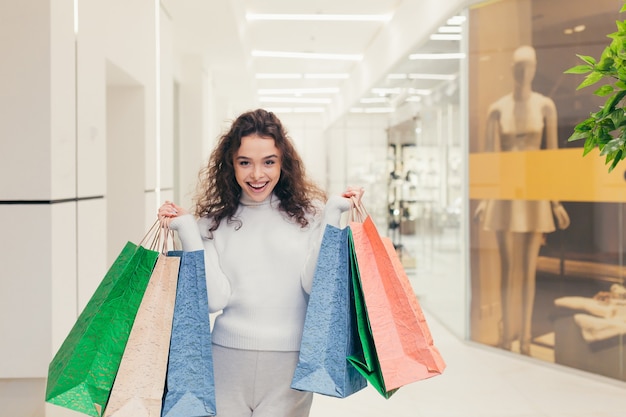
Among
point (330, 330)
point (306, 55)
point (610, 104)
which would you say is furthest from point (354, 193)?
point (306, 55)

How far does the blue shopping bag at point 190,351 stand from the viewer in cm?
162

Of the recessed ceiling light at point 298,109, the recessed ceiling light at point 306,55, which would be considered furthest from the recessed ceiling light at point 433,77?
the recessed ceiling light at point 298,109

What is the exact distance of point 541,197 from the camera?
4.91m

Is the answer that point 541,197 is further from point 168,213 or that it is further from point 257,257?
point 168,213

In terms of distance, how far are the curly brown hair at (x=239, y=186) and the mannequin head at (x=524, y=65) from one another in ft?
11.6

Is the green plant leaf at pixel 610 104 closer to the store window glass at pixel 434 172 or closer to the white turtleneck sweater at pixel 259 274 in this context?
the white turtleneck sweater at pixel 259 274

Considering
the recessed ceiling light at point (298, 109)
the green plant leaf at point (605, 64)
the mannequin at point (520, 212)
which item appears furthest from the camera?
the recessed ceiling light at point (298, 109)

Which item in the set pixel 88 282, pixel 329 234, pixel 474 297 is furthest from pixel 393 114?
pixel 329 234

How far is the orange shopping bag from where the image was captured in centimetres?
168

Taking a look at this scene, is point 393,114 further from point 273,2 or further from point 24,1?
point 24,1

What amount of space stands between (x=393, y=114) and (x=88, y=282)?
596cm

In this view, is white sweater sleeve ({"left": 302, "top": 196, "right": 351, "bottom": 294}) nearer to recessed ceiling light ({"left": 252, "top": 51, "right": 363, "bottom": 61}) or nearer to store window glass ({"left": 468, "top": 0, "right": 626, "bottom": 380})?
store window glass ({"left": 468, "top": 0, "right": 626, "bottom": 380})

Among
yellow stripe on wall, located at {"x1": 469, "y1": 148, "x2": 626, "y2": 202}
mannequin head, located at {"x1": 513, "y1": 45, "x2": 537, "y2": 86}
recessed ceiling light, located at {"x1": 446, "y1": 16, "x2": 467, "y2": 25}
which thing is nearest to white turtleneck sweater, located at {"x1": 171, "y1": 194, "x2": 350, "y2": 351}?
yellow stripe on wall, located at {"x1": 469, "y1": 148, "x2": 626, "y2": 202}

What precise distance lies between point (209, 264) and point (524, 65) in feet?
13.1
